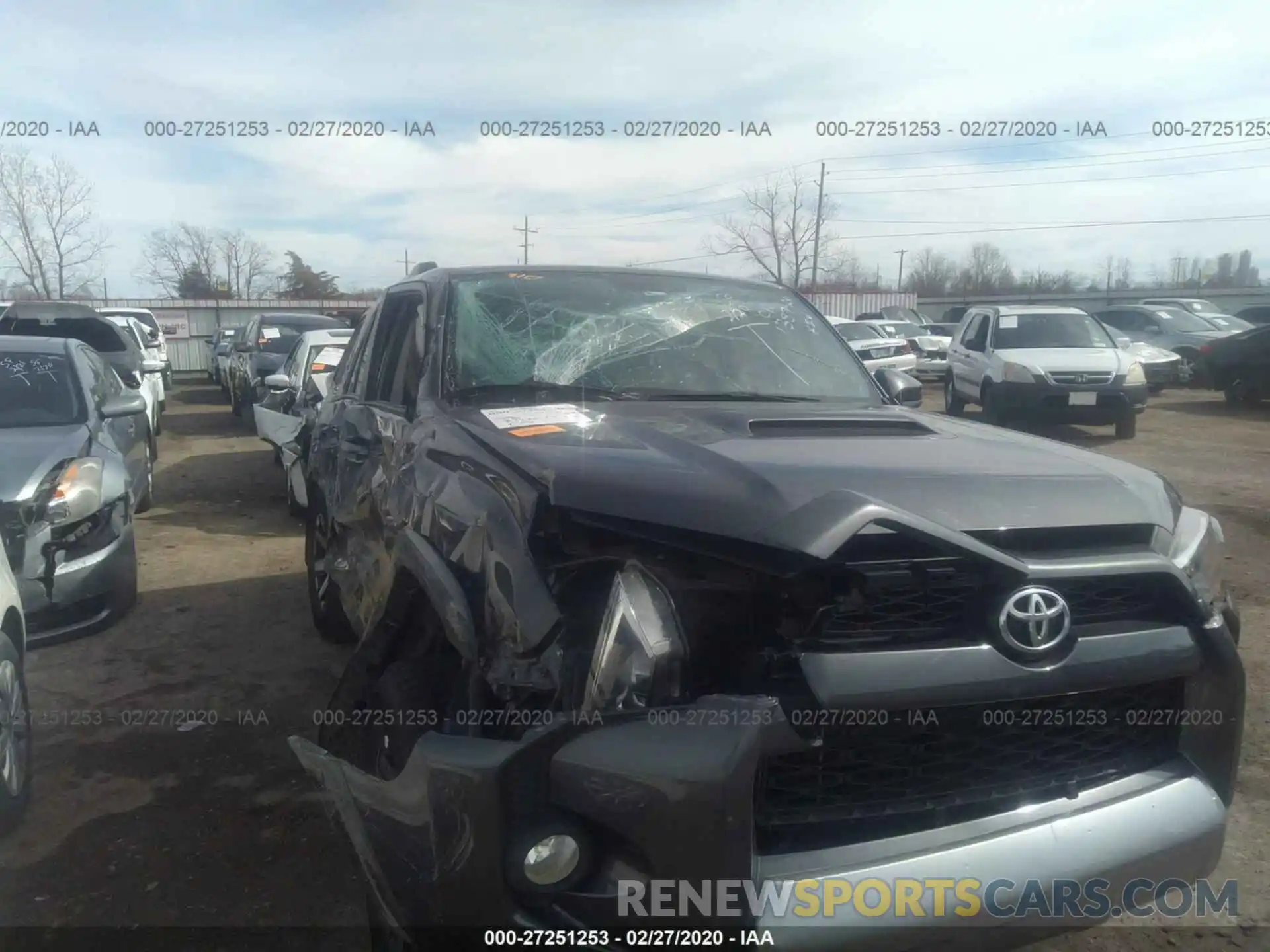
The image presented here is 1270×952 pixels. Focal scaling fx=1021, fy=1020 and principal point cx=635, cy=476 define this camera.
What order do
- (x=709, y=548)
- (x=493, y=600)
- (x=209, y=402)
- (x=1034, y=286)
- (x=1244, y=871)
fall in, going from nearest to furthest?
(x=709, y=548), (x=493, y=600), (x=1244, y=871), (x=209, y=402), (x=1034, y=286)

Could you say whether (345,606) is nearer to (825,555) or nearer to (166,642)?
(166,642)

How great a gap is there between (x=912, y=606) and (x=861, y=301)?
40.2 m

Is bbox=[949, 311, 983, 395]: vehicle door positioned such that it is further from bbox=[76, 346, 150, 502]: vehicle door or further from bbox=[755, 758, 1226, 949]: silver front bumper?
bbox=[755, 758, 1226, 949]: silver front bumper

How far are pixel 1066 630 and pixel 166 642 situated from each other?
4.63 metres

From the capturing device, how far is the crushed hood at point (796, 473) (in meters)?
2.05

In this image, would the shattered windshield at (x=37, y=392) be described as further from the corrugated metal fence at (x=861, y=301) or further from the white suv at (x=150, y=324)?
the corrugated metal fence at (x=861, y=301)

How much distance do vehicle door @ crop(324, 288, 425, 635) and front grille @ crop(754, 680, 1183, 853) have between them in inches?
56.6

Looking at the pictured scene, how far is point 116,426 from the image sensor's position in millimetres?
6859

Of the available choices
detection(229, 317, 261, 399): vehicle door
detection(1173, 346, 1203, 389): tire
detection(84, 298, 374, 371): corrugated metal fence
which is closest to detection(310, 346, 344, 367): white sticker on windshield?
detection(229, 317, 261, 399): vehicle door

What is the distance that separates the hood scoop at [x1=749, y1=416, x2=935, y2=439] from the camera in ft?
8.97

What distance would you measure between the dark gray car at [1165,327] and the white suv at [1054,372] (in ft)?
24.9

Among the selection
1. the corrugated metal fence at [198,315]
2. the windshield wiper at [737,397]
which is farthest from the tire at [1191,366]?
the corrugated metal fence at [198,315]

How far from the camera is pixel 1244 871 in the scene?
3139mm

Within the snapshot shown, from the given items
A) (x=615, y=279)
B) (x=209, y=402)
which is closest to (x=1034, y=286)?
(x=209, y=402)
